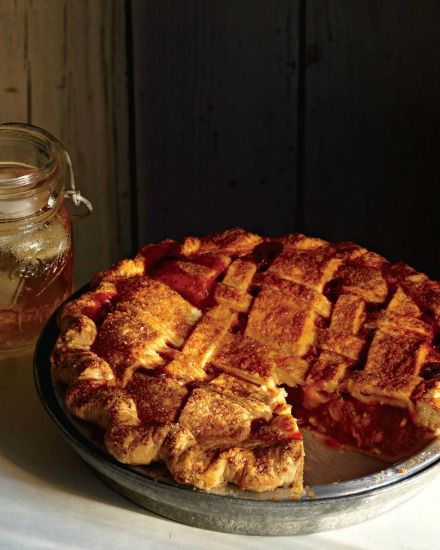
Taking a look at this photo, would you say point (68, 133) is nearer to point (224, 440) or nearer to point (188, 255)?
point (188, 255)

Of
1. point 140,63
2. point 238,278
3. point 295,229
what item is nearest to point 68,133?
point 140,63

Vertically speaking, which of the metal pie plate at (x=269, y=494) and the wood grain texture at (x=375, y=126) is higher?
the wood grain texture at (x=375, y=126)

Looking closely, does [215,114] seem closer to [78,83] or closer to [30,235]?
[78,83]

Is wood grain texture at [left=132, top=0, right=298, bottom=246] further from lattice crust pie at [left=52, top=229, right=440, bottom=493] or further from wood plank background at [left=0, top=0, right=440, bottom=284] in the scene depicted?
lattice crust pie at [left=52, top=229, right=440, bottom=493]

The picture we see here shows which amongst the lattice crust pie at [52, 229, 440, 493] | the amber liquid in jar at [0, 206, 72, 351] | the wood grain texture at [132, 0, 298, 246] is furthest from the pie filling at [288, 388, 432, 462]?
the wood grain texture at [132, 0, 298, 246]

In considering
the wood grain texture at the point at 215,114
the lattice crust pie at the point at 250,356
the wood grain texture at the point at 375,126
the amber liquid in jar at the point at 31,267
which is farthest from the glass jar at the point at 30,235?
the wood grain texture at the point at 375,126

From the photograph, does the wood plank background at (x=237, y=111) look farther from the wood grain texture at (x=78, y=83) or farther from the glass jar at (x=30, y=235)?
the glass jar at (x=30, y=235)

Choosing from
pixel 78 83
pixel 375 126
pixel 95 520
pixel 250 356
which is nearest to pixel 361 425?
pixel 250 356
